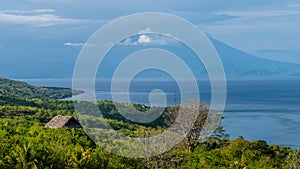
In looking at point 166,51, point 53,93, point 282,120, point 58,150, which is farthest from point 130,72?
point 53,93

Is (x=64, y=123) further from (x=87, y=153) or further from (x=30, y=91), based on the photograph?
(x=30, y=91)

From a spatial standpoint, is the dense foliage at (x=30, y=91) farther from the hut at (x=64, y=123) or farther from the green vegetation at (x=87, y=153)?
the hut at (x=64, y=123)

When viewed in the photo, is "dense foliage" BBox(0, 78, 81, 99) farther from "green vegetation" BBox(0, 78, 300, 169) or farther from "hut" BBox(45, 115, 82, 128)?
"hut" BBox(45, 115, 82, 128)

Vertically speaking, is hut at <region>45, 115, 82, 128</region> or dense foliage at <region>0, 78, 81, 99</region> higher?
dense foliage at <region>0, 78, 81, 99</region>

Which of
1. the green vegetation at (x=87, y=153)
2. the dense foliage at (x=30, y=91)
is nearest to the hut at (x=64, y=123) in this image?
the green vegetation at (x=87, y=153)

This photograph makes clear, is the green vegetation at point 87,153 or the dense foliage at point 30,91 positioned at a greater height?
the dense foliage at point 30,91

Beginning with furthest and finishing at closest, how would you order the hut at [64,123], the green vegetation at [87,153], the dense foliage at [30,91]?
the dense foliage at [30,91] → the hut at [64,123] → the green vegetation at [87,153]

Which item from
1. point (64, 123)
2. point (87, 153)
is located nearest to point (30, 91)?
point (64, 123)

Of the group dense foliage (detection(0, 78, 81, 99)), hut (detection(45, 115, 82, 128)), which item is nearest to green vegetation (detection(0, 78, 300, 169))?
hut (detection(45, 115, 82, 128))

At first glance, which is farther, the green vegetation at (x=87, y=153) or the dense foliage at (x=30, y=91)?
the dense foliage at (x=30, y=91)

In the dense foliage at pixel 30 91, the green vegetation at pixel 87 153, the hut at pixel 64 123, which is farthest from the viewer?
the dense foliage at pixel 30 91

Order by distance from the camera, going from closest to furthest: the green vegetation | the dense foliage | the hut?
1. the green vegetation
2. the hut
3. the dense foliage

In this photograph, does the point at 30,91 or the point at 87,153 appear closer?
the point at 87,153

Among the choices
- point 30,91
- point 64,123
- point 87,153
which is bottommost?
point 87,153
